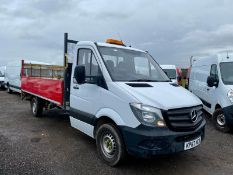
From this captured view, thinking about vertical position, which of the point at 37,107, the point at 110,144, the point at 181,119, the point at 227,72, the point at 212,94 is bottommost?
the point at 110,144

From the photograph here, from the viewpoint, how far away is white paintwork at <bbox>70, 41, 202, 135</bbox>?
13.0 feet

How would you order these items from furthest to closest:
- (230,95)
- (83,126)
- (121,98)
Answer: (230,95) < (83,126) < (121,98)

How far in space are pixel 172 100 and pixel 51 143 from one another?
11.0ft

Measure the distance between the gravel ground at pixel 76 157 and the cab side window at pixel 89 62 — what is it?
169 cm

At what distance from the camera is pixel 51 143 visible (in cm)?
588

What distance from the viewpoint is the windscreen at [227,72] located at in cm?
709

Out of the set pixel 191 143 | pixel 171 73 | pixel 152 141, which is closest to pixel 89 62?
pixel 152 141

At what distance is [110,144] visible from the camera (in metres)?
4.52

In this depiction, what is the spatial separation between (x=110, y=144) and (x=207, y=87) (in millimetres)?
5406

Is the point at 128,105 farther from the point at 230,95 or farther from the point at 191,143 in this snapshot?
the point at 230,95

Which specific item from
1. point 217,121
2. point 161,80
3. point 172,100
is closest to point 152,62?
point 161,80

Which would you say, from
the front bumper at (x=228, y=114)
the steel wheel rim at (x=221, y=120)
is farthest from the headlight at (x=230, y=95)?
the steel wheel rim at (x=221, y=120)

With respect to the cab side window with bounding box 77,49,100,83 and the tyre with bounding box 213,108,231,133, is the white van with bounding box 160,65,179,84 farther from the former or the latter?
the cab side window with bounding box 77,49,100,83

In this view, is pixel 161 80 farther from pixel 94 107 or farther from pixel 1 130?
pixel 1 130
